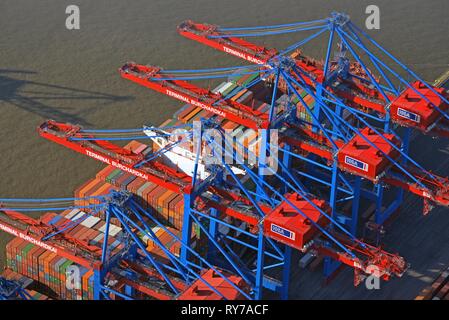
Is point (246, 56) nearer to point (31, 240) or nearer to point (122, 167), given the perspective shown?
point (122, 167)

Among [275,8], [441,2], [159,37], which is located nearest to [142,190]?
[159,37]

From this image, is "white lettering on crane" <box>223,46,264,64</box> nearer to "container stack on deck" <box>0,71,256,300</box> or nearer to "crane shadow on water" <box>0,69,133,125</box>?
"container stack on deck" <box>0,71,256,300</box>

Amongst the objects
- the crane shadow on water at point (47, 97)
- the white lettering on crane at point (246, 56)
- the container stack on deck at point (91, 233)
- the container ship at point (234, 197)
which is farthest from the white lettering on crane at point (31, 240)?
the crane shadow on water at point (47, 97)

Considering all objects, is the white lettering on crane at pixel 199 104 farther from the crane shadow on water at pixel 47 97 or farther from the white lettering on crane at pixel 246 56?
the crane shadow on water at pixel 47 97

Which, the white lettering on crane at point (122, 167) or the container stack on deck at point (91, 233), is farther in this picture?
the container stack on deck at point (91, 233)

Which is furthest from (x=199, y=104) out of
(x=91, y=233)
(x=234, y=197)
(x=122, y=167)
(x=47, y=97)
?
(x=47, y=97)

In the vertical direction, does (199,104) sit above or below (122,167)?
above

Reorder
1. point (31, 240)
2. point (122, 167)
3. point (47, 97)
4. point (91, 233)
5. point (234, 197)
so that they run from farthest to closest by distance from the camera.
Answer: point (47, 97) < point (91, 233) < point (122, 167) < point (234, 197) < point (31, 240)

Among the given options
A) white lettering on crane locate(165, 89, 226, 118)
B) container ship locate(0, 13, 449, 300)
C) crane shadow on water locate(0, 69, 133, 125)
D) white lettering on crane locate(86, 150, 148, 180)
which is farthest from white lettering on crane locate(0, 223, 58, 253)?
crane shadow on water locate(0, 69, 133, 125)

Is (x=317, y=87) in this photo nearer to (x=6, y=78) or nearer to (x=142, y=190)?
(x=142, y=190)
